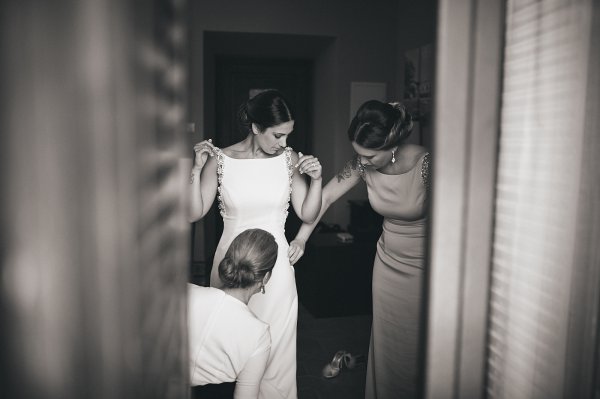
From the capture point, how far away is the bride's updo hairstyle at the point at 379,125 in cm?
201

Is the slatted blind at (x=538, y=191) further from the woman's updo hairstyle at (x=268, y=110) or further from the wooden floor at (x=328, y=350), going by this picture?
the wooden floor at (x=328, y=350)

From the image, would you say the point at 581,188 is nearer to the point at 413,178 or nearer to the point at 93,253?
the point at 93,253

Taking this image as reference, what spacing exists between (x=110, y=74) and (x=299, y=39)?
5.02 m

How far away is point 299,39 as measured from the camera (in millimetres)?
5234

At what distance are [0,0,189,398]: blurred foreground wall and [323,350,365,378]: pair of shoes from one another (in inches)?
100.0

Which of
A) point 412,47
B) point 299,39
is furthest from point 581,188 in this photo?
point 299,39

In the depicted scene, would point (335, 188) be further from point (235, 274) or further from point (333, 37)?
point (333, 37)

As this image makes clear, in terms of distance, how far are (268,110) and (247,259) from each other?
62cm

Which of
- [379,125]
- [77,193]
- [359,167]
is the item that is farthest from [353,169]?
[77,193]

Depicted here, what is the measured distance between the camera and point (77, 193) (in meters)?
0.47

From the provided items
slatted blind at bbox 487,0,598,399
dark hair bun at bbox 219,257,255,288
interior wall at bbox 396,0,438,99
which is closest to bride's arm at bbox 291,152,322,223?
dark hair bun at bbox 219,257,255,288

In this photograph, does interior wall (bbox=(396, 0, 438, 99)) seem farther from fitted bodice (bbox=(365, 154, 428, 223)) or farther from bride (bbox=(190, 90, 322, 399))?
bride (bbox=(190, 90, 322, 399))

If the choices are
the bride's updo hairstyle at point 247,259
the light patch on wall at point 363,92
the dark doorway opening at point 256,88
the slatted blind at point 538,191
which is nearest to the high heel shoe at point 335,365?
the bride's updo hairstyle at point 247,259

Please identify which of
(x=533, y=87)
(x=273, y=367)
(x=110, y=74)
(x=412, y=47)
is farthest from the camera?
(x=412, y=47)
